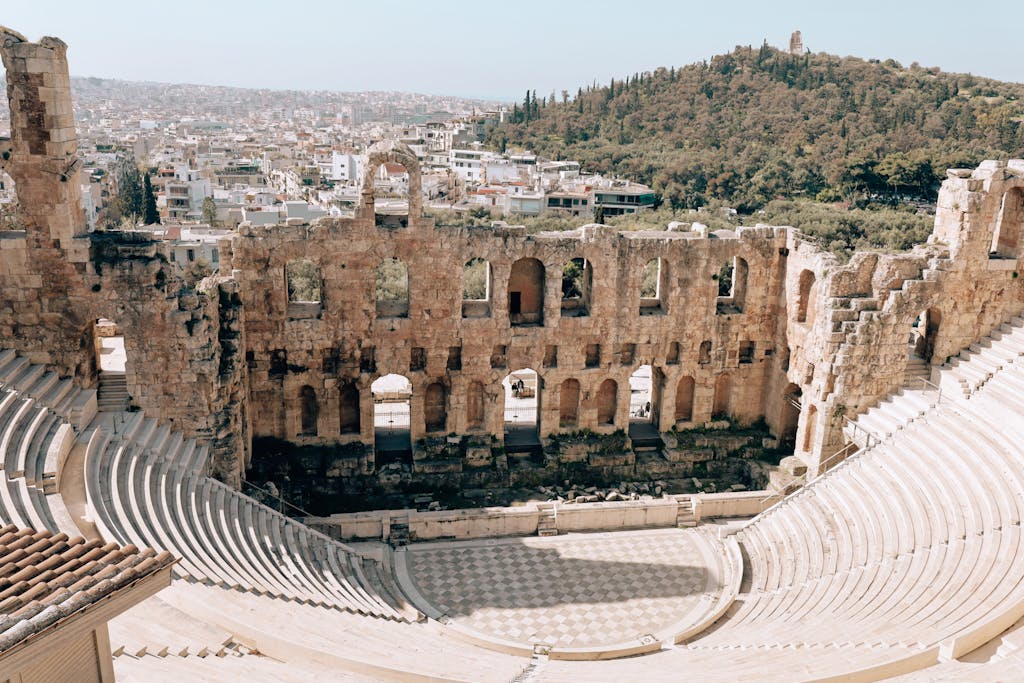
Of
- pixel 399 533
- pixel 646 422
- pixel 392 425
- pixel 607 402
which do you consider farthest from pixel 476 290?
pixel 399 533

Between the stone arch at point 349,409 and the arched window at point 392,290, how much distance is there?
2.46m

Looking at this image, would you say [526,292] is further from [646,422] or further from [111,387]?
[111,387]

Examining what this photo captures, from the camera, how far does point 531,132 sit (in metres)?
121

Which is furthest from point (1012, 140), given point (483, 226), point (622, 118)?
point (483, 226)

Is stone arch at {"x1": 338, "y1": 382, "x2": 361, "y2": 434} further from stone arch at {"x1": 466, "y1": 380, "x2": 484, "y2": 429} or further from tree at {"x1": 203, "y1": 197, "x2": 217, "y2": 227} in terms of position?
tree at {"x1": 203, "y1": 197, "x2": 217, "y2": 227}

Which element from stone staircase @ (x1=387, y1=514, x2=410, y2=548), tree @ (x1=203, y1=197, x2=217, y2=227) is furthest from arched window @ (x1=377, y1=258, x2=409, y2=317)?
tree @ (x1=203, y1=197, x2=217, y2=227)

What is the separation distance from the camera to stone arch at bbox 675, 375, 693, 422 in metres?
26.7

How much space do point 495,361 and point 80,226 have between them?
11288 mm

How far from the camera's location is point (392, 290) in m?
37.4

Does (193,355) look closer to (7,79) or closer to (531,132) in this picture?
(7,79)

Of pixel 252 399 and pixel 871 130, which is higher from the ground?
pixel 871 130

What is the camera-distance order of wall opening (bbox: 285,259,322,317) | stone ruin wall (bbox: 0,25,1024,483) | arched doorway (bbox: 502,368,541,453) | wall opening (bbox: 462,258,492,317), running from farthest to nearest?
wall opening (bbox: 285,259,322,317), arched doorway (bbox: 502,368,541,453), wall opening (bbox: 462,258,492,317), stone ruin wall (bbox: 0,25,1024,483)

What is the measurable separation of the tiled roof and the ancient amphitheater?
7 cm

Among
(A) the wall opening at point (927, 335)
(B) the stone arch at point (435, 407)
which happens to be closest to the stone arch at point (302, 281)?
(B) the stone arch at point (435, 407)
